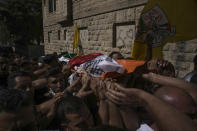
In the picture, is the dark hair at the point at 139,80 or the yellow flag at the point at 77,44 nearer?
the dark hair at the point at 139,80

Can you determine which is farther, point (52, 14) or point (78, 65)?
point (52, 14)

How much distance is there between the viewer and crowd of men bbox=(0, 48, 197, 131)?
1149 mm

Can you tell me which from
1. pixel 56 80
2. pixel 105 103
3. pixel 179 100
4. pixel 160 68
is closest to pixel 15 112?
pixel 105 103

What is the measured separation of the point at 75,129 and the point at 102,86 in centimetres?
45

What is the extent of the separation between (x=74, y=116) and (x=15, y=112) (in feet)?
1.78

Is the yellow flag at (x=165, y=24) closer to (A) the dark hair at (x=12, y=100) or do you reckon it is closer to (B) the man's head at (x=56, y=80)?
(B) the man's head at (x=56, y=80)

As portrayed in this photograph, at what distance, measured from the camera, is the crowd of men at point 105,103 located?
1.15 metres

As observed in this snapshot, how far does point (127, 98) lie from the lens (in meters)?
1.34

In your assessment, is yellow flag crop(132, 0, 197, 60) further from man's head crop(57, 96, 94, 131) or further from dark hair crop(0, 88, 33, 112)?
dark hair crop(0, 88, 33, 112)

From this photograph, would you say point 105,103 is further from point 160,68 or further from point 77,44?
point 77,44

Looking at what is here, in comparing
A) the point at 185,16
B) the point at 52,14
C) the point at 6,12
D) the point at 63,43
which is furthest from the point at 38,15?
the point at 185,16

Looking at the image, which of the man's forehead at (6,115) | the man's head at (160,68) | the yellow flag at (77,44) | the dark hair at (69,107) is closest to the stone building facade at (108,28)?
the yellow flag at (77,44)

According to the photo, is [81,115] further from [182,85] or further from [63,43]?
A: [63,43]

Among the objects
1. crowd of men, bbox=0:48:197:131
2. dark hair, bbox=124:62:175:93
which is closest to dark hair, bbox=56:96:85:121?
crowd of men, bbox=0:48:197:131
